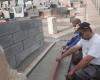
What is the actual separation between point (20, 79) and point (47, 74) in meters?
5.34

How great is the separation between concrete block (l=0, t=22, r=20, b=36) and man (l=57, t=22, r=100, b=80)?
2.47 meters

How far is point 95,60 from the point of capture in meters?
5.11

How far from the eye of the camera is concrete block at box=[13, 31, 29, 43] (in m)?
8.44

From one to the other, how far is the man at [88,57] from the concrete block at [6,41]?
7.96ft

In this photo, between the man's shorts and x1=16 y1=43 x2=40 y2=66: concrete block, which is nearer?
the man's shorts

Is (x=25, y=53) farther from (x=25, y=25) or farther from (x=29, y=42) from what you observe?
(x=25, y=25)

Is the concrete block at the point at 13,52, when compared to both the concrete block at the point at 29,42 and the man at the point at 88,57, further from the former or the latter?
the man at the point at 88,57

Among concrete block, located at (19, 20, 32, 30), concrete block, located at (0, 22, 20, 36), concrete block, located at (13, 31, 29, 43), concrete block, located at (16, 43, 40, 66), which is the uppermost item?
concrete block, located at (0, 22, 20, 36)

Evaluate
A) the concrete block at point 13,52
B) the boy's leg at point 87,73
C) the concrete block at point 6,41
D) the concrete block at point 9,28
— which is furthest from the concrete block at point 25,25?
the boy's leg at point 87,73

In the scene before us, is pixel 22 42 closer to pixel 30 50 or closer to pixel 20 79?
pixel 30 50

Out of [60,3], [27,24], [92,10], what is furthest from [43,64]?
[60,3]

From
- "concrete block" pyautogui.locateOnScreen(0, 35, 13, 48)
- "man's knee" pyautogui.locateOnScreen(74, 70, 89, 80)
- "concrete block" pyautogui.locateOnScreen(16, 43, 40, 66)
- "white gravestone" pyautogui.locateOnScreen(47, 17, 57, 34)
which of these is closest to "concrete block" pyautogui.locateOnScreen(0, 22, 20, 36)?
"concrete block" pyautogui.locateOnScreen(0, 35, 13, 48)

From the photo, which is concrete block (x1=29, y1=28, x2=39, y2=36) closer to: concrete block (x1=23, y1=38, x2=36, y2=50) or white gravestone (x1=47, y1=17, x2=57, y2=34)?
concrete block (x1=23, y1=38, x2=36, y2=50)

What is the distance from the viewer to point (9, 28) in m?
7.75
